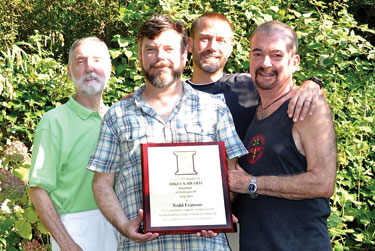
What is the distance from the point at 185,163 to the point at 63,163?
89cm

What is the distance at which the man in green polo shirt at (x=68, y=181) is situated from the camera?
10.6 feet

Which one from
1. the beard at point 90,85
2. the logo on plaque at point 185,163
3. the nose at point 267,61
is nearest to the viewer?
the logo on plaque at point 185,163

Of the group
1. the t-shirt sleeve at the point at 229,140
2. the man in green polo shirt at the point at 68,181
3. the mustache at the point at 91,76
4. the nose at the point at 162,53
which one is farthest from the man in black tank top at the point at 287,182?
the mustache at the point at 91,76

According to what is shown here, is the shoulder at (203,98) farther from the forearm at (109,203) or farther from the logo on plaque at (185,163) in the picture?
the forearm at (109,203)

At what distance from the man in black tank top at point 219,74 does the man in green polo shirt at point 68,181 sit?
0.99 m

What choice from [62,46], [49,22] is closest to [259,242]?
[62,46]

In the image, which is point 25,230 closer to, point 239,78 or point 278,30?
point 239,78

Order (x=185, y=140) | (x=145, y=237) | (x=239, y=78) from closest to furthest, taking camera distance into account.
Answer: (x=145, y=237) < (x=185, y=140) < (x=239, y=78)

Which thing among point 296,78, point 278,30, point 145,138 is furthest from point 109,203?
point 296,78

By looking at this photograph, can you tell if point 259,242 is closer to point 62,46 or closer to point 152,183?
point 152,183

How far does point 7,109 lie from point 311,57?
3.28m

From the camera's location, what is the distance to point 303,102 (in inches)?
122

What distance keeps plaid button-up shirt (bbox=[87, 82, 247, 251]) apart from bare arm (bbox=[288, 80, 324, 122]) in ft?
1.20

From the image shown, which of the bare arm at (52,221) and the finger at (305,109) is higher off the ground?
the finger at (305,109)
